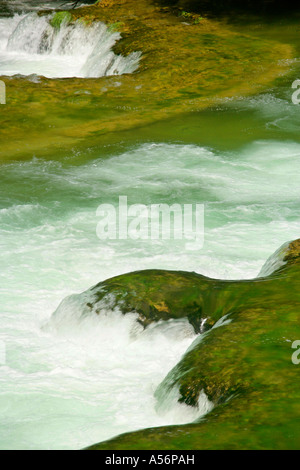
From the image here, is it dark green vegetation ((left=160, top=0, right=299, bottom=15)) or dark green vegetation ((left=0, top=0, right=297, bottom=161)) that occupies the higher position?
dark green vegetation ((left=160, top=0, right=299, bottom=15))

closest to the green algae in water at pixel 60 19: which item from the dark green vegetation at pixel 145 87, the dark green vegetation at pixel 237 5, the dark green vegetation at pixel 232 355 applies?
the dark green vegetation at pixel 145 87

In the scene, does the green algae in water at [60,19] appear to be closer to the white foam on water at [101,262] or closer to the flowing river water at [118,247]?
the flowing river water at [118,247]

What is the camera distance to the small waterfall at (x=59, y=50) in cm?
1724

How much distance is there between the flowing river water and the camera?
17.2 feet

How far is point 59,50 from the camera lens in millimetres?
19875

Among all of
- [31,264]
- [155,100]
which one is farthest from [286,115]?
[31,264]

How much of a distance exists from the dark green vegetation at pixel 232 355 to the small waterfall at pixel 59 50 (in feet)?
34.8

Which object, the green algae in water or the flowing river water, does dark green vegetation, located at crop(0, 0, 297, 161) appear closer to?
the flowing river water

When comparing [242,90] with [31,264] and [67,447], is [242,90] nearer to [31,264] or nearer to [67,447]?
[31,264]

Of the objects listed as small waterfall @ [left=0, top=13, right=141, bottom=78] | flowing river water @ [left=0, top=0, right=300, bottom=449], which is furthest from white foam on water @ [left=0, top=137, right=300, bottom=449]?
small waterfall @ [left=0, top=13, right=141, bottom=78]

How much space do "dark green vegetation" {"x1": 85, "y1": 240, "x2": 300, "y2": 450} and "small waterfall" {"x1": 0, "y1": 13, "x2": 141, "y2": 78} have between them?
10609 millimetres

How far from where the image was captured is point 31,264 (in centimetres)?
795

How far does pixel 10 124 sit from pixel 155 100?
290 cm

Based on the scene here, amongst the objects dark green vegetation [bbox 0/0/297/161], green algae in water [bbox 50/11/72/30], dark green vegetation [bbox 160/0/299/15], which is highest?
dark green vegetation [bbox 160/0/299/15]
